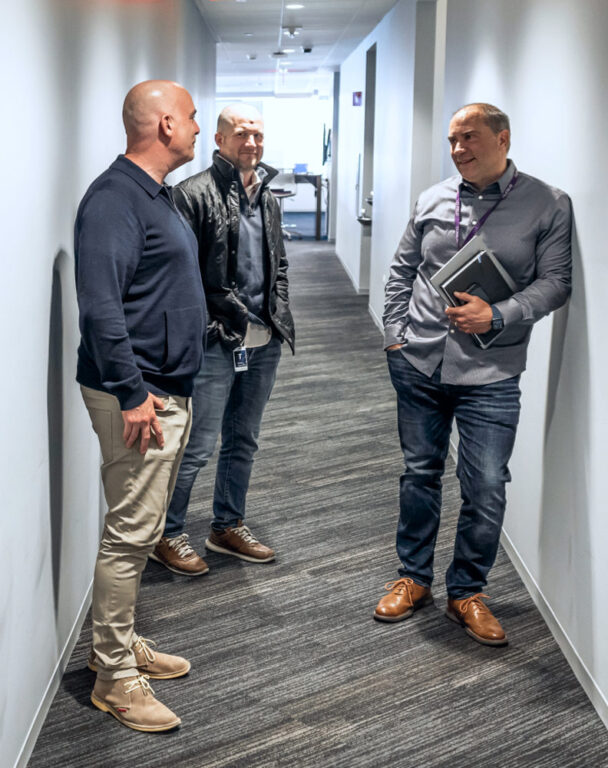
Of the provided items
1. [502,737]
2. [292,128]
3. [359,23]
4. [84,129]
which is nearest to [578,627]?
[502,737]

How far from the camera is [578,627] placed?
2348 mm

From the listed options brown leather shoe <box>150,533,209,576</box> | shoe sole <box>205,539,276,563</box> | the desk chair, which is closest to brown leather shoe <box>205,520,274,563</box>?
shoe sole <box>205,539,276,563</box>

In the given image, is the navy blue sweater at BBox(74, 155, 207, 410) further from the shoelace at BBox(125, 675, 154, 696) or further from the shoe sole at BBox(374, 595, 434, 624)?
the shoe sole at BBox(374, 595, 434, 624)

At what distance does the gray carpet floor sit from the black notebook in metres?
0.90

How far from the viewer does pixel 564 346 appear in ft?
8.23

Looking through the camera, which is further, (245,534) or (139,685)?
(245,534)

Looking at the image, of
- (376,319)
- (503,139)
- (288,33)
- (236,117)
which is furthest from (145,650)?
(288,33)

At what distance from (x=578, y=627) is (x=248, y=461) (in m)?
1.21

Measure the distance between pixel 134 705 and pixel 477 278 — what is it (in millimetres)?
1377

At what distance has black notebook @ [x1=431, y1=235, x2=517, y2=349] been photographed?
2.27m

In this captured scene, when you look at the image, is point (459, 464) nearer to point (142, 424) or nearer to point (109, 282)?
point (142, 424)

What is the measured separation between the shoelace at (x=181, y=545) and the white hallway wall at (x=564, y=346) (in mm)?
1123

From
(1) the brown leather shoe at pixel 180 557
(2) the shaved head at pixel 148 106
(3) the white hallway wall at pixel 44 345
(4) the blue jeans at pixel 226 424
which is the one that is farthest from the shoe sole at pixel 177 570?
(2) the shaved head at pixel 148 106

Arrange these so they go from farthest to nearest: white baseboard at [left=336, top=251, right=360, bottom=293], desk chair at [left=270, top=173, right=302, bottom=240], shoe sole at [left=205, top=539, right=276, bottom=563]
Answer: desk chair at [left=270, top=173, right=302, bottom=240]
white baseboard at [left=336, top=251, right=360, bottom=293]
shoe sole at [left=205, top=539, right=276, bottom=563]
